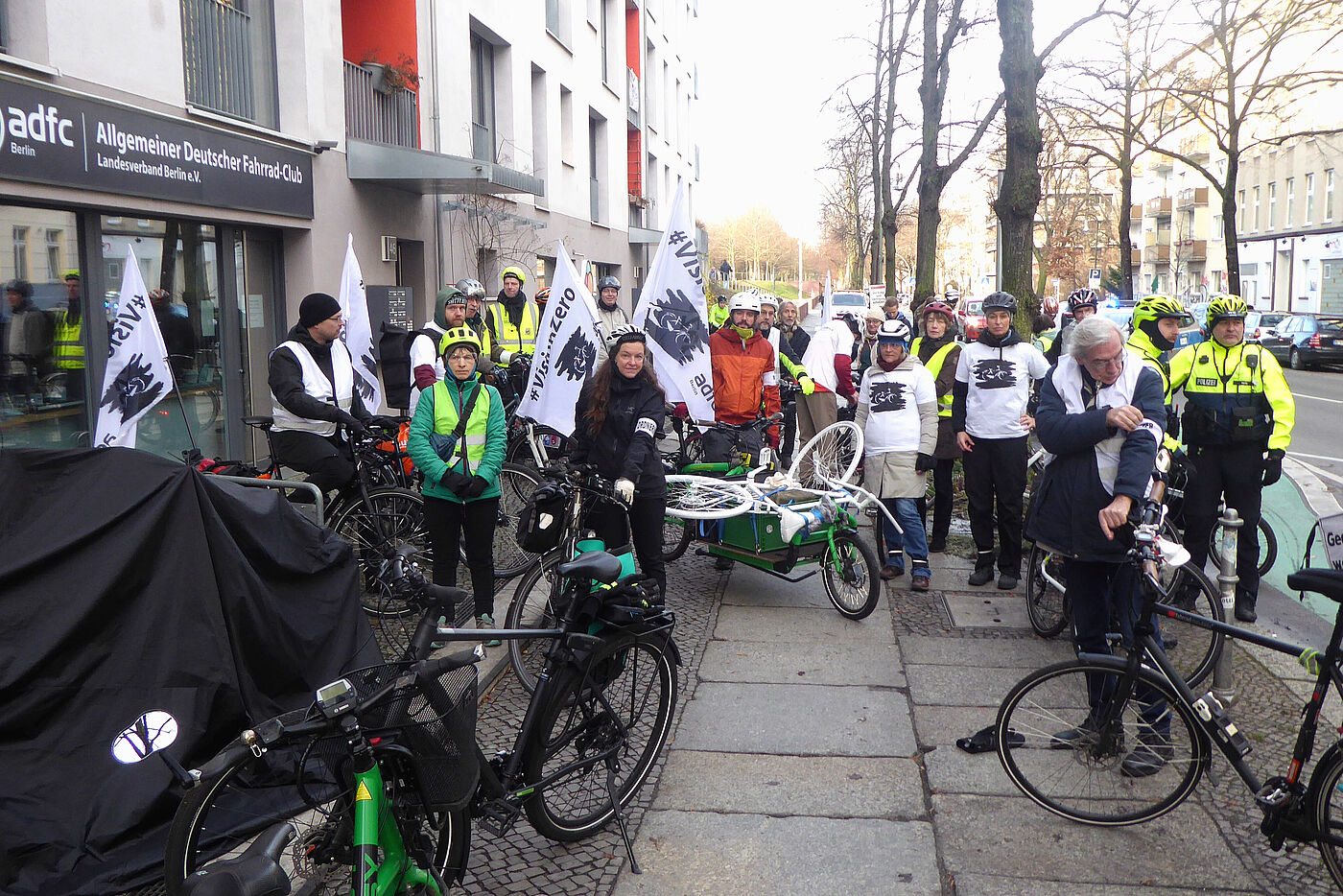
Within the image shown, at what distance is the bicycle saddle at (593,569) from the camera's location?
3811 mm

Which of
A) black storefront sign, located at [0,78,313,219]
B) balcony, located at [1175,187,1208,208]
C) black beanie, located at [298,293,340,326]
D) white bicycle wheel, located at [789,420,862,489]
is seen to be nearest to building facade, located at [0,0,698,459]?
black storefront sign, located at [0,78,313,219]

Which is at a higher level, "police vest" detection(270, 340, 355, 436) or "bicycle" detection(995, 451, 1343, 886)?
"police vest" detection(270, 340, 355, 436)

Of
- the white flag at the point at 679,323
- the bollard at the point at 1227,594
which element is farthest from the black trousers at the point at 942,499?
the bollard at the point at 1227,594

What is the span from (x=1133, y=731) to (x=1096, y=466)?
1120mm

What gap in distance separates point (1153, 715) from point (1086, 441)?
117cm

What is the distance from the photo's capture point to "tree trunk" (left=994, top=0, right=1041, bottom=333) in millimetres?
11680

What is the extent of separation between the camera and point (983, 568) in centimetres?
768

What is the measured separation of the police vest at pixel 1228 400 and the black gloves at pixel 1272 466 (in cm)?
13

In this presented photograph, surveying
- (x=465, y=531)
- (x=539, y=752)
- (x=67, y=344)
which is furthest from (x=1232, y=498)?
(x=67, y=344)

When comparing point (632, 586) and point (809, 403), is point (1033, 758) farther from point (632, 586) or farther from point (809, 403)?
point (809, 403)

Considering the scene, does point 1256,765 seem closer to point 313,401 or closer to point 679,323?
point 679,323

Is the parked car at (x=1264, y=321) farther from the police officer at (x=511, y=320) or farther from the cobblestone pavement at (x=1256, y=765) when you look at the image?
the cobblestone pavement at (x=1256, y=765)

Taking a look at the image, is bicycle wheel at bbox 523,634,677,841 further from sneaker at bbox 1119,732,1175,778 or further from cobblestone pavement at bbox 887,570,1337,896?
sneaker at bbox 1119,732,1175,778

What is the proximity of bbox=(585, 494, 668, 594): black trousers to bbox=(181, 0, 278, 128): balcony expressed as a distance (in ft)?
20.6
